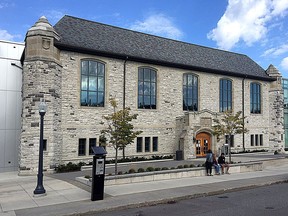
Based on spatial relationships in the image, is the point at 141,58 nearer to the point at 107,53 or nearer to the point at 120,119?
the point at 107,53

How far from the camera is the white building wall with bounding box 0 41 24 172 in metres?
23.9

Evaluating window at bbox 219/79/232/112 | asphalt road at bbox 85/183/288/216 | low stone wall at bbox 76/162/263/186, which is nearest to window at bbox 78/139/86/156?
low stone wall at bbox 76/162/263/186

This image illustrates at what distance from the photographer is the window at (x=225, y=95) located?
103 feet

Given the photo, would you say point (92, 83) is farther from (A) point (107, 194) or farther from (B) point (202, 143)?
(A) point (107, 194)

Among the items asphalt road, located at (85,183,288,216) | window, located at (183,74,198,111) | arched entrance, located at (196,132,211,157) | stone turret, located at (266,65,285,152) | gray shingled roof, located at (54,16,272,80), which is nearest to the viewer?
asphalt road, located at (85,183,288,216)

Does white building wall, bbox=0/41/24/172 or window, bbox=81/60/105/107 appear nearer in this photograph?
window, bbox=81/60/105/107

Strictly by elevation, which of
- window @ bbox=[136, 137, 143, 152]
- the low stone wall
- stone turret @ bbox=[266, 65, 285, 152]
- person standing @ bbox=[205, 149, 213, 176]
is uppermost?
stone turret @ bbox=[266, 65, 285, 152]

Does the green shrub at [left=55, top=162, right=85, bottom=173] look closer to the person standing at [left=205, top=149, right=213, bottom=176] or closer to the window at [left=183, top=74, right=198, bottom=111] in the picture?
the person standing at [left=205, top=149, right=213, bottom=176]

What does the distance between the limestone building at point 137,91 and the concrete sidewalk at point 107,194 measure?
6.94 metres

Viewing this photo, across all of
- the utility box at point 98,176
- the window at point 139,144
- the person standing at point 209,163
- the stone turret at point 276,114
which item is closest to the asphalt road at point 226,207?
the utility box at point 98,176

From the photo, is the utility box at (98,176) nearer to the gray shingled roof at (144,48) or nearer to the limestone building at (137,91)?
the limestone building at (137,91)

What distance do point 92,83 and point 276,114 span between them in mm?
23960

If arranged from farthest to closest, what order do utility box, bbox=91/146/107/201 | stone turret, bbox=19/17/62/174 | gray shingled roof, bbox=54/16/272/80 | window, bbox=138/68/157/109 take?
window, bbox=138/68/157/109
gray shingled roof, bbox=54/16/272/80
stone turret, bbox=19/17/62/174
utility box, bbox=91/146/107/201

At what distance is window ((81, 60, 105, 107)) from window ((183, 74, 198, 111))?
8.97 m
